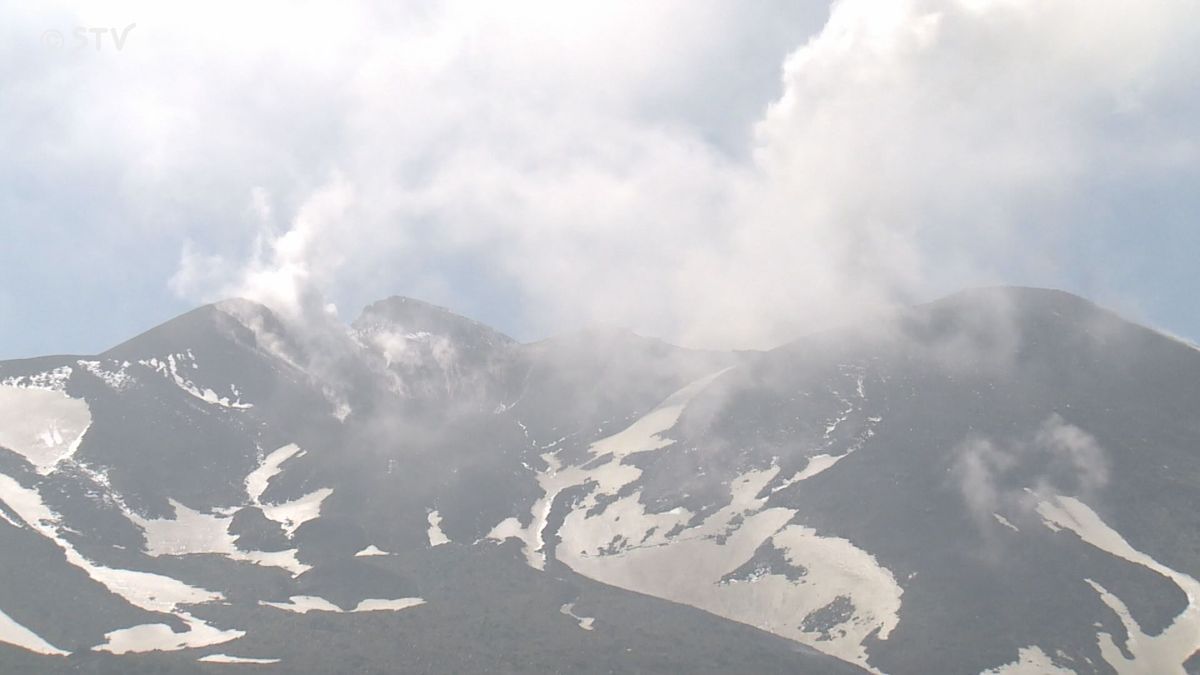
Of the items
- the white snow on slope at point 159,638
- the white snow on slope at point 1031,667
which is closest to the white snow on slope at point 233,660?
the white snow on slope at point 159,638

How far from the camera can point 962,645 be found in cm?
19962

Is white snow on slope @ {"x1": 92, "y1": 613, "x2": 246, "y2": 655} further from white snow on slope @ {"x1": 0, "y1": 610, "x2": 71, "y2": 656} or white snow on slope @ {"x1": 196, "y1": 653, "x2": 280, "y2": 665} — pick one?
white snow on slope @ {"x1": 196, "y1": 653, "x2": 280, "y2": 665}

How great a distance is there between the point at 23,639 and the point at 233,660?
38967 mm

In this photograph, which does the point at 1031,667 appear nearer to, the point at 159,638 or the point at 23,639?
the point at 159,638

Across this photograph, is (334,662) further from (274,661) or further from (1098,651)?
(1098,651)

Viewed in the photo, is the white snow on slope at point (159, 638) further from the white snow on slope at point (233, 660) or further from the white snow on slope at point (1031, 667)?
the white snow on slope at point (1031, 667)

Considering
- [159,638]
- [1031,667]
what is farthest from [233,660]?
[1031,667]

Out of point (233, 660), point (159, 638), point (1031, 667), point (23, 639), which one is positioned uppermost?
point (159, 638)

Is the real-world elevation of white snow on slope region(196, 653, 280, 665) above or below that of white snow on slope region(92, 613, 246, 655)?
below

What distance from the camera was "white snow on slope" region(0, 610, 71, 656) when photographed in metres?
179

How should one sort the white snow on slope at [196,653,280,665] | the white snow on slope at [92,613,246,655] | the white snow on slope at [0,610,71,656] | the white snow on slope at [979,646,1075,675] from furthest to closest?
the white snow on slope at [979,646,1075,675] < the white snow on slope at [92,613,246,655] < the white snow on slope at [0,610,71,656] < the white snow on slope at [196,653,280,665]

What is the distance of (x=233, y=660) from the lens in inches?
6988

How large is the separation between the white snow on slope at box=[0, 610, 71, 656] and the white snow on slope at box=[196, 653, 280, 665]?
25.0 metres

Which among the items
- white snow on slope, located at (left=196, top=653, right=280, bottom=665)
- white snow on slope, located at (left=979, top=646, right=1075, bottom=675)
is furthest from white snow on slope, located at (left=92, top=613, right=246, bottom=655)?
white snow on slope, located at (left=979, top=646, right=1075, bottom=675)
